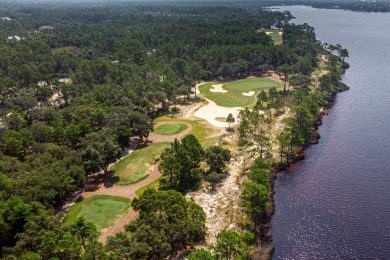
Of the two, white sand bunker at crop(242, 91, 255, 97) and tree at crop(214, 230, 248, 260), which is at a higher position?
white sand bunker at crop(242, 91, 255, 97)

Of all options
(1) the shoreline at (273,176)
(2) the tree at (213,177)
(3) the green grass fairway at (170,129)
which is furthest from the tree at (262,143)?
(3) the green grass fairway at (170,129)

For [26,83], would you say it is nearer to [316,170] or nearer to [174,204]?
[174,204]

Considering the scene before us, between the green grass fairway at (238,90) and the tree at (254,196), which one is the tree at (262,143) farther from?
the green grass fairway at (238,90)

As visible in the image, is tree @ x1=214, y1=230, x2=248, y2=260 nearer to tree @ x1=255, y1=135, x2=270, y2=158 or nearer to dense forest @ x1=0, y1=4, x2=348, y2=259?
dense forest @ x1=0, y1=4, x2=348, y2=259

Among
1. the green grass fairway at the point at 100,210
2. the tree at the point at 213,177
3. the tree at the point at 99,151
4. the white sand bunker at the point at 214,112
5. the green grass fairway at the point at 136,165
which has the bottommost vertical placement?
the green grass fairway at the point at 100,210

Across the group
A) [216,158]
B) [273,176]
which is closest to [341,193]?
[273,176]

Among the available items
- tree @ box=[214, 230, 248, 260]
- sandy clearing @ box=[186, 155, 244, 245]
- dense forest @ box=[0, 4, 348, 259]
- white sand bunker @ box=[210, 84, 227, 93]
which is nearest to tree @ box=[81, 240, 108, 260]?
dense forest @ box=[0, 4, 348, 259]
